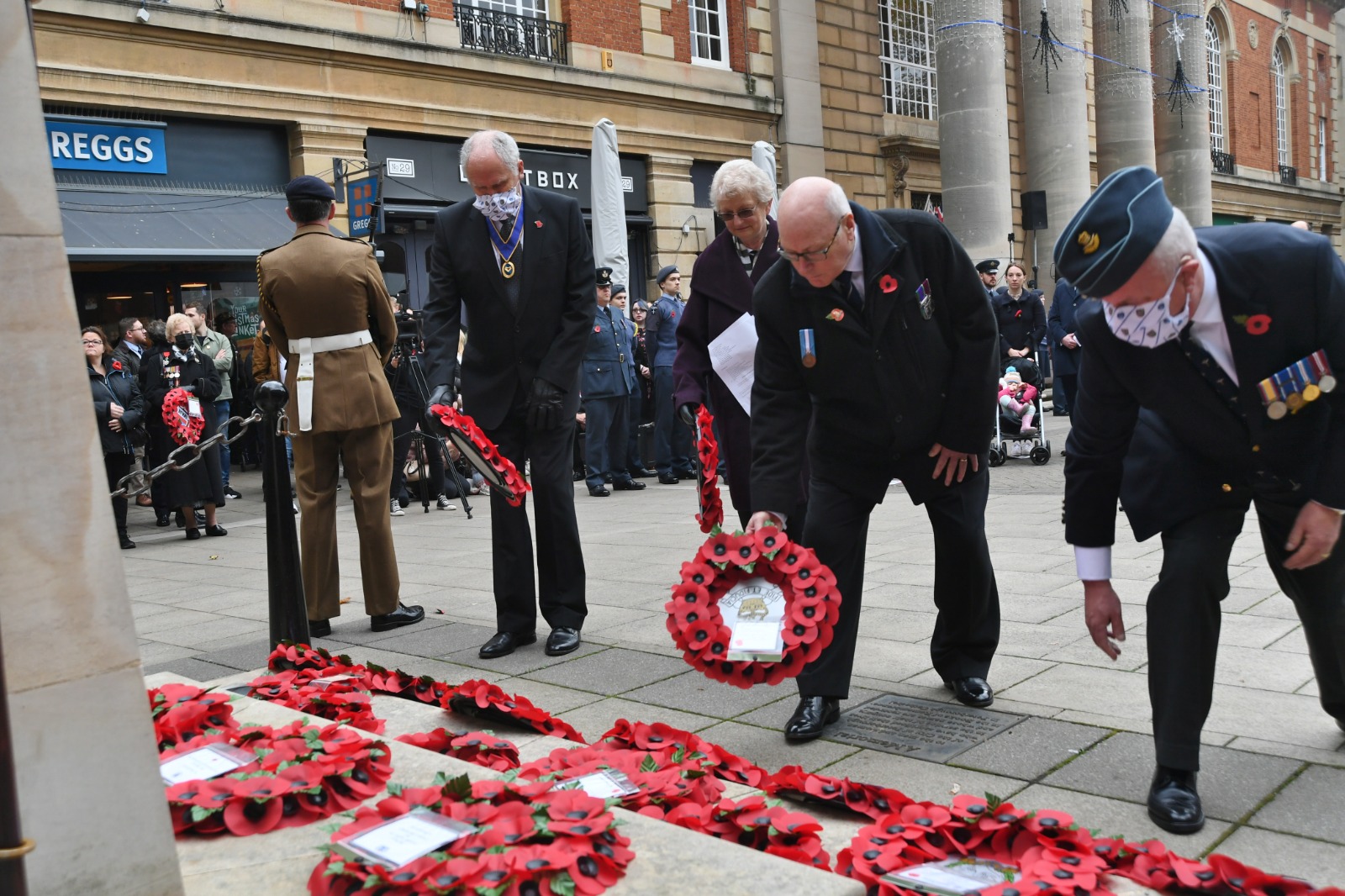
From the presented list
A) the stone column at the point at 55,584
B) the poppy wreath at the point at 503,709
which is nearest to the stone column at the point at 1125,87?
the poppy wreath at the point at 503,709

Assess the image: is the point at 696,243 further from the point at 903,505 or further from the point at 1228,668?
the point at 1228,668

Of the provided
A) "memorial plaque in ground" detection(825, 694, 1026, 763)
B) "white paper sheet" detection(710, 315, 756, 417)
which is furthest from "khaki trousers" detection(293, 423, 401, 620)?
"memorial plaque in ground" detection(825, 694, 1026, 763)

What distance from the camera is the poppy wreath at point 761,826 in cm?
285

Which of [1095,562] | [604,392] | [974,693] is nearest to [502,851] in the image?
[1095,562]

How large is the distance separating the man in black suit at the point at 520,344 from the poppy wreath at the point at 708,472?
0.85 m

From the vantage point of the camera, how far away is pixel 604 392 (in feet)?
42.4

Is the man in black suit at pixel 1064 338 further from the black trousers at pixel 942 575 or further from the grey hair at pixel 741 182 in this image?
the black trousers at pixel 942 575

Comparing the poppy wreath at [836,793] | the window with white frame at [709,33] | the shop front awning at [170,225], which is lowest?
the poppy wreath at [836,793]

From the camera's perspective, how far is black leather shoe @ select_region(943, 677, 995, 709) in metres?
4.34

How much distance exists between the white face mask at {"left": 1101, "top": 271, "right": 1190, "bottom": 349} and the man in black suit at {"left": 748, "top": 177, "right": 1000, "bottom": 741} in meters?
0.94

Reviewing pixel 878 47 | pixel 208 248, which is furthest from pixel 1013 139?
pixel 208 248

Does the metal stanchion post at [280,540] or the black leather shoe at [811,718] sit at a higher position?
the metal stanchion post at [280,540]

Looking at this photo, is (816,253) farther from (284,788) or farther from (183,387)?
(183,387)

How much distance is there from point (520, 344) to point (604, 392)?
285 inches
